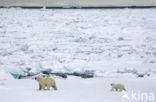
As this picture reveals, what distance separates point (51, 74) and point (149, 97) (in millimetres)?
2623

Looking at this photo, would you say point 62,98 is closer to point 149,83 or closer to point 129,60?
point 149,83

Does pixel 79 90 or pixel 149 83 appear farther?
pixel 149 83

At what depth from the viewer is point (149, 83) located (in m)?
4.58

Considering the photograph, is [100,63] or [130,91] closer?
[130,91]

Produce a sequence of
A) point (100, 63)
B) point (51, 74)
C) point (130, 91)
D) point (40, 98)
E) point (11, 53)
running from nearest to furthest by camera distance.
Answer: point (40, 98), point (130, 91), point (51, 74), point (100, 63), point (11, 53)

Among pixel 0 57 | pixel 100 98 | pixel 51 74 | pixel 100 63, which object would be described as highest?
pixel 0 57

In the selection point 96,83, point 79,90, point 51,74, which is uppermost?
point 51,74

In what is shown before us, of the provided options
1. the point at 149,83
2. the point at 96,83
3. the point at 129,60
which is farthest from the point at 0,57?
the point at 149,83

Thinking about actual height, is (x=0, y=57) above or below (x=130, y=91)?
above

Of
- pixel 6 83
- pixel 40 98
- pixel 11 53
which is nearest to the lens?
pixel 40 98

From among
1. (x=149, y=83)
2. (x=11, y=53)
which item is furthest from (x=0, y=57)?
(x=149, y=83)

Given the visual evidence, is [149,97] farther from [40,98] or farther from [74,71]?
[74,71]

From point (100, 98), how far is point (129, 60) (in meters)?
4.12

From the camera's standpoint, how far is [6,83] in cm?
444
